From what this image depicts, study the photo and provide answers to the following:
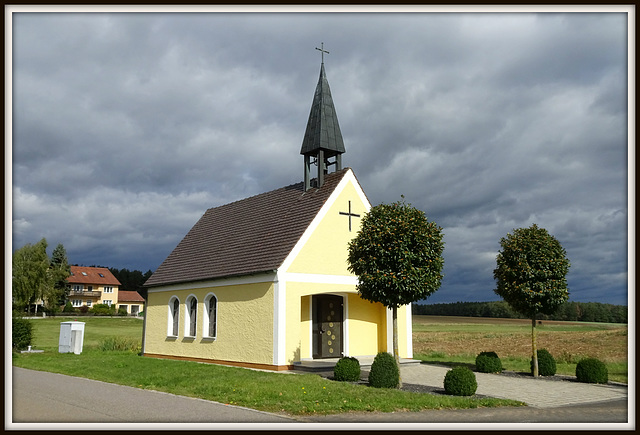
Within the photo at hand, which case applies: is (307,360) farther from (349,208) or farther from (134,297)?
(134,297)

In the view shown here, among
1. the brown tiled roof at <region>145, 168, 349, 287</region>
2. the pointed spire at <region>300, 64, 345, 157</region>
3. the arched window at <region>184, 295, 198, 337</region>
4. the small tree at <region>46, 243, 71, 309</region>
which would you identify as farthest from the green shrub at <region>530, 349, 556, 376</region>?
the small tree at <region>46, 243, 71, 309</region>

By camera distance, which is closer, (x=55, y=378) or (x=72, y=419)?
(x=72, y=419)

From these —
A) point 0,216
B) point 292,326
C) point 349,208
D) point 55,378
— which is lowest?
point 55,378

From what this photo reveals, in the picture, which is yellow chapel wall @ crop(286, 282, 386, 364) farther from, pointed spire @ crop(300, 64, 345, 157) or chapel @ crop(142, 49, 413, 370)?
pointed spire @ crop(300, 64, 345, 157)

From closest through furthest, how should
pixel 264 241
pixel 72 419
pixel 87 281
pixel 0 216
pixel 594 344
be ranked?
1. pixel 0 216
2. pixel 72 419
3. pixel 264 241
4. pixel 594 344
5. pixel 87 281

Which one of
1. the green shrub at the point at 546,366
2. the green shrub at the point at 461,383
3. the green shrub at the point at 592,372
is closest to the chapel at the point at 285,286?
the green shrub at the point at 546,366

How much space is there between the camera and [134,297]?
339ft

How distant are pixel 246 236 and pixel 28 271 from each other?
37.3 metres

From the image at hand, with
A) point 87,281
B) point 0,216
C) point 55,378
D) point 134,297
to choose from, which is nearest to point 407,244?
point 0,216

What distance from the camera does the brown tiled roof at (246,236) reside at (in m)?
20.8

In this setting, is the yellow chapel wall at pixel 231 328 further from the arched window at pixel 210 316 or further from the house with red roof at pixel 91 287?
the house with red roof at pixel 91 287

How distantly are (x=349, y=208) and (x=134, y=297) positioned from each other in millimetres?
91365

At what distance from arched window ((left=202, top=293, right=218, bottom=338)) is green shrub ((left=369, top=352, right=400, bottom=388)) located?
9.89 metres

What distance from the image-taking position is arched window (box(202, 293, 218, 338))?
2255 cm
